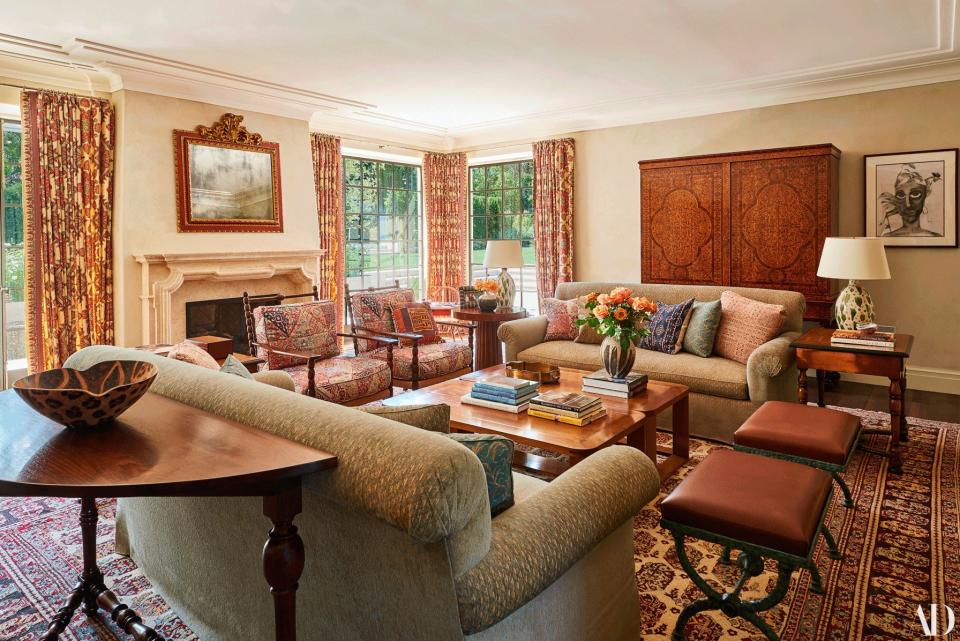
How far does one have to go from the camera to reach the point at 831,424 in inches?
107

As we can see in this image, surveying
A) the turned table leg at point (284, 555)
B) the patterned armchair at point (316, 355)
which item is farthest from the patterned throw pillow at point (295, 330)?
the turned table leg at point (284, 555)

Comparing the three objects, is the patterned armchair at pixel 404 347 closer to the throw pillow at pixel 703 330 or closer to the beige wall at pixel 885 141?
the throw pillow at pixel 703 330

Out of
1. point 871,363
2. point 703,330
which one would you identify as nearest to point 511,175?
point 703,330

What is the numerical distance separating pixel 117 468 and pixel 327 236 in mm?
5541

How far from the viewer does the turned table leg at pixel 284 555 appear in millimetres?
1288

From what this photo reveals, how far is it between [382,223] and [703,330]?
4353 mm

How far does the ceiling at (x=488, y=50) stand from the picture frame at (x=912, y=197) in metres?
0.63

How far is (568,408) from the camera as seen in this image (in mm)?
3000

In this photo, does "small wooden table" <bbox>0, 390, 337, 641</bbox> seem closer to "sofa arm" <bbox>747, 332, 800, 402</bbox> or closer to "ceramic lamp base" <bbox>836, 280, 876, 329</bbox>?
"sofa arm" <bbox>747, 332, 800, 402</bbox>

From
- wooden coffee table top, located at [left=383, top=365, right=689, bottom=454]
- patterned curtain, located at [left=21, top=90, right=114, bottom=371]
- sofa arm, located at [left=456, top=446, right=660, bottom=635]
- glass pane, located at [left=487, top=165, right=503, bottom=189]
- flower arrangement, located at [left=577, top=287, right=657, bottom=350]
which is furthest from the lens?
glass pane, located at [left=487, top=165, right=503, bottom=189]

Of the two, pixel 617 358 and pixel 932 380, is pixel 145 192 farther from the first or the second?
pixel 932 380

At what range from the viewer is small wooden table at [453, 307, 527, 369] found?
17.9ft

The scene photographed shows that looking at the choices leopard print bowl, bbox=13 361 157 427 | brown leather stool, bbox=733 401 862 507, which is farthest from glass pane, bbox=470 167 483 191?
leopard print bowl, bbox=13 361 157 427

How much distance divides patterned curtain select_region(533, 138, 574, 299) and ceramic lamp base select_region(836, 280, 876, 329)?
11.0ft
